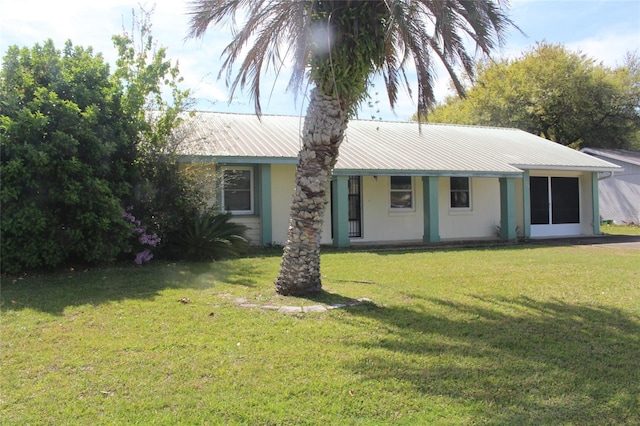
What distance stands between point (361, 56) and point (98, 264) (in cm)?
652

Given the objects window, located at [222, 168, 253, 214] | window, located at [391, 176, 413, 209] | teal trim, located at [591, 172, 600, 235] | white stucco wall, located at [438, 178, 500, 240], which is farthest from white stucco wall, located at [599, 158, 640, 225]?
window, located at [222, 168, 253, 214]

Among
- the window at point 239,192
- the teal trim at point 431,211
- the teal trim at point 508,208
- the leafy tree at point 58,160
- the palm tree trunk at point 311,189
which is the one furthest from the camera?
the teal trim at point 508,208

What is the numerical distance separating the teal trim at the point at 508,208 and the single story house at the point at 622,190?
1016 cm

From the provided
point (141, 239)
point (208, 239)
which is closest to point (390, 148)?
point (208, 239)

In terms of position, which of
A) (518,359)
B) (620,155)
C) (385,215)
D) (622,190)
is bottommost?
(518,359)

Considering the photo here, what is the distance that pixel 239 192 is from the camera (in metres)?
13.7

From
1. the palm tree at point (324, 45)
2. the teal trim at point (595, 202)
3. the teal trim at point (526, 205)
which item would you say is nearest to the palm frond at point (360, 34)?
the palm tree at point (324, 45)

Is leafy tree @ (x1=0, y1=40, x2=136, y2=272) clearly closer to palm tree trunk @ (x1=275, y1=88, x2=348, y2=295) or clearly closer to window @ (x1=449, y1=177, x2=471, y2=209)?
palm tree trunk @ (x1=275, y1=88, x2=348, y2=295)

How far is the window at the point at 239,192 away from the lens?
13.5 m

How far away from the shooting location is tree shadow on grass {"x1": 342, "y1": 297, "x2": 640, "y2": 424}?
349 centimetres

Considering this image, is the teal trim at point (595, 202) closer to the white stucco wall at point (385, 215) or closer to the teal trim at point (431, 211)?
the white stucco wall at point (385, 215)

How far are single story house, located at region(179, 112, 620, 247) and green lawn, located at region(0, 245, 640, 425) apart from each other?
544 centimetres

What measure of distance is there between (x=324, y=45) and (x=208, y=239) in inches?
217

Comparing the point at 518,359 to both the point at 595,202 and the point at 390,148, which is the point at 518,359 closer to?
the point at 390,148
